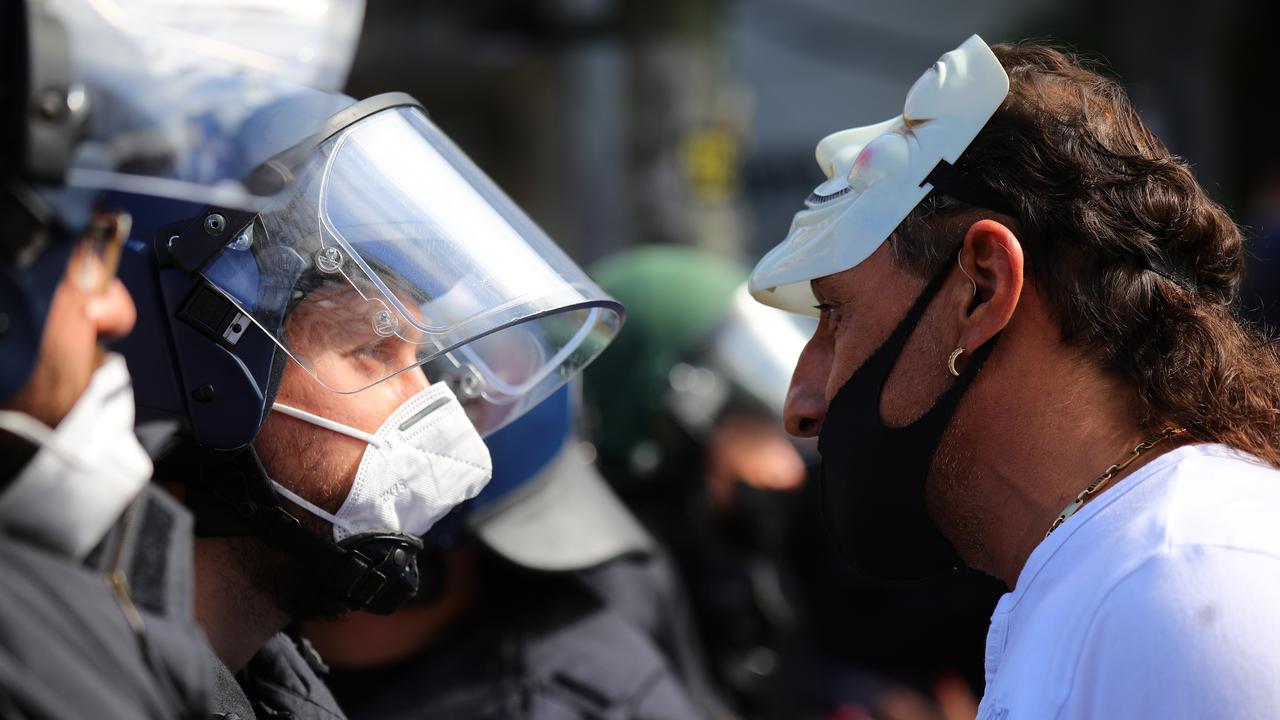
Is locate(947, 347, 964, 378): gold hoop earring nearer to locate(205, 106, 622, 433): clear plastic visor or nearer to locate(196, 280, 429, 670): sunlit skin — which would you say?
locate(205, 106, 622, 433): clear plastic visor

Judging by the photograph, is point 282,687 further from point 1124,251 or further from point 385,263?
point 1124,251

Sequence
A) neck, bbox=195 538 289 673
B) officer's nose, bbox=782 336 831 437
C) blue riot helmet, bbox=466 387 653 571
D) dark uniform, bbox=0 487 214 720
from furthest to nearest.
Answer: blue riot helmet, bbox=466 387 653 571 < officer's nose, bbox=782 336 831 437 < neck, bbox=195 538 289 673 < dark uniform, bbox=0 487 214 720

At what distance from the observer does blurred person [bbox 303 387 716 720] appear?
2.90m

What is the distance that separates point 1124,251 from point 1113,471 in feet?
1.14

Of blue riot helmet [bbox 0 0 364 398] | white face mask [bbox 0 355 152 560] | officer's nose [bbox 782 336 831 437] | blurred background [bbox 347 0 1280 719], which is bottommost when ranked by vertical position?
blurred background [bbox 347 0 1280 719]

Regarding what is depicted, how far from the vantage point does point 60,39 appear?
1.30m

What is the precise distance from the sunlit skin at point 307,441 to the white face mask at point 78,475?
715mm

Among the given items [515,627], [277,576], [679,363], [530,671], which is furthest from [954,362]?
[679,363]

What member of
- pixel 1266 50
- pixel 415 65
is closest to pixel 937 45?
pixel 1266 50

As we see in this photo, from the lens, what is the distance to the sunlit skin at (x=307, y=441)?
6.61 ft

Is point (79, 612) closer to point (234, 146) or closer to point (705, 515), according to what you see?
point (234, 146)

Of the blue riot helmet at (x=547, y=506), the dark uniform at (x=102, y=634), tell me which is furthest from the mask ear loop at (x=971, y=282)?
the blue riot helmet at (x=547, y=506)

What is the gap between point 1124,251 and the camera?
1.94 meters

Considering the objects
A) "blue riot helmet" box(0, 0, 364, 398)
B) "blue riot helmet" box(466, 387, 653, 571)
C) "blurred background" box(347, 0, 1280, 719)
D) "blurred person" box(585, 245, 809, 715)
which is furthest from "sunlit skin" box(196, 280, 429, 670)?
"blurred person" box(585, 245, 809, 715)
